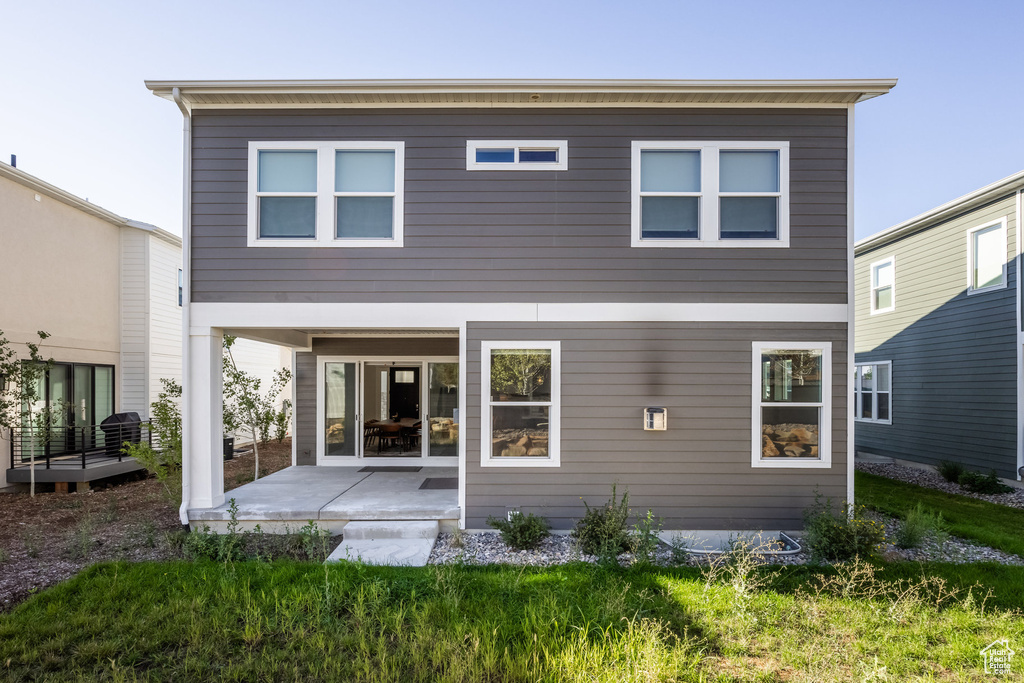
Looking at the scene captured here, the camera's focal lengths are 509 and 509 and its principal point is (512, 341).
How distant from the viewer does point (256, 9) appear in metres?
10.3

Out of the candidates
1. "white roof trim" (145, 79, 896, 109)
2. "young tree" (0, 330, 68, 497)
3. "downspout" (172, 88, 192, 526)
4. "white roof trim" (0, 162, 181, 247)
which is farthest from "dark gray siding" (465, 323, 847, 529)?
"white roof trim" (0, 162, 181, 247)

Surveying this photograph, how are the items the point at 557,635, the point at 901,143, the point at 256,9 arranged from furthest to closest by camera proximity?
the point at 901,143 < the point at 256,9 < the point at 557,635

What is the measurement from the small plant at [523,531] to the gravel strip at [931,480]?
7.94 meters

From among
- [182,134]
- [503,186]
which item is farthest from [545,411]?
[182,134]

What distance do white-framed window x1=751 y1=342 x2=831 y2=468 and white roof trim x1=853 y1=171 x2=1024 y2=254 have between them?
3493 mm

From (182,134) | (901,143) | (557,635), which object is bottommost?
(557,635)

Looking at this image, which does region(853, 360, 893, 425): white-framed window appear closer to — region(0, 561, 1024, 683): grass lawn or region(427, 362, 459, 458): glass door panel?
region(0, 561, 1024, 683): grass lawn

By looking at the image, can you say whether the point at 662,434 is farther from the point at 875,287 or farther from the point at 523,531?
the point at 875,287

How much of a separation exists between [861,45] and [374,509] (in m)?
16.4

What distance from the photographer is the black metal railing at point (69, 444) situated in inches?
364

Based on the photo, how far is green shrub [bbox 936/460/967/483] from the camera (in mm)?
9711

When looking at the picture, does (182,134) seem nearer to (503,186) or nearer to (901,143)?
(503,186)

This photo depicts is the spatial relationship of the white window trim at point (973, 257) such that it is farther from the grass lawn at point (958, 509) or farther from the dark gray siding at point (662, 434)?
the dark gray siding at point (662, 434)

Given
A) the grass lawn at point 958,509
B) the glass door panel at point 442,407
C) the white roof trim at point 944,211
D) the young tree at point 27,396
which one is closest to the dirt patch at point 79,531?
the young tree at point 27,396
